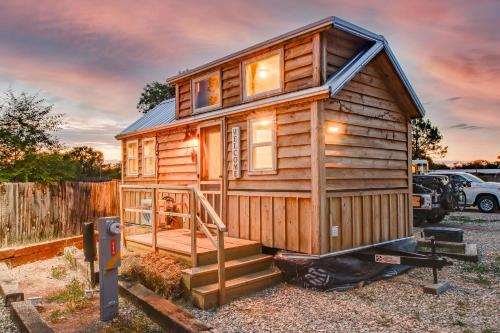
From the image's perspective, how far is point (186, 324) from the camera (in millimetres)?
4504

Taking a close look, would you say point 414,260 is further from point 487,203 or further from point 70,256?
point 487,203

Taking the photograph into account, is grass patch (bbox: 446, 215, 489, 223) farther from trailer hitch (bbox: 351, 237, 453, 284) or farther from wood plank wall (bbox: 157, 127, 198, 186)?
wood plank wall (bbox: 157, 127, 198, 186)

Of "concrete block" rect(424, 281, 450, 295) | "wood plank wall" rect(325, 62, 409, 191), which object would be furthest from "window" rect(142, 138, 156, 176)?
"concrete block" rect(424, 281, 450, 295)

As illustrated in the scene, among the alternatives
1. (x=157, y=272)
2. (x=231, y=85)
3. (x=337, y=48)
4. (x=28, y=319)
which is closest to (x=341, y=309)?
(x=157, y=272)

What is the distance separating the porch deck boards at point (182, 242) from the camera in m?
6.96

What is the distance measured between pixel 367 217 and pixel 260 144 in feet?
9.08

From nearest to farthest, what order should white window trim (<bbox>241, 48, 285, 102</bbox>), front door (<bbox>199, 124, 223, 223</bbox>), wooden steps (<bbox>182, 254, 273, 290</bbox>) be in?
wooden steps (<bbox>182, 254, 273, 290</bbox>) → white window trim (<bbox>241, 48, 285, 102</bbox>) → front door (<bbox>199, 124, 223, 223</bbox>)

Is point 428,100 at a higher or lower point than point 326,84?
higher

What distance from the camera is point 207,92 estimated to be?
9.81 m

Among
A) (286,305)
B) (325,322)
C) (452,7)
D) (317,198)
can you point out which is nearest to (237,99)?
(317,198)

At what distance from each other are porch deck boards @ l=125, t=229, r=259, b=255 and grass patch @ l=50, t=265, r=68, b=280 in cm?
144

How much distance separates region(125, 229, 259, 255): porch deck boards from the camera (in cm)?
696

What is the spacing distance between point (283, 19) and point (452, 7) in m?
4.78

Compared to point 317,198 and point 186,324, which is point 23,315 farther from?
point 317,198
